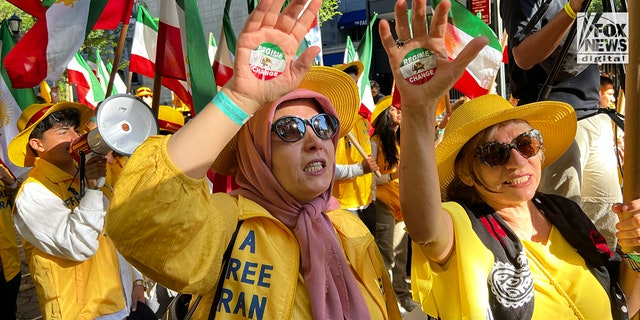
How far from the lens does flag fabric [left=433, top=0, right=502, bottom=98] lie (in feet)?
14.2

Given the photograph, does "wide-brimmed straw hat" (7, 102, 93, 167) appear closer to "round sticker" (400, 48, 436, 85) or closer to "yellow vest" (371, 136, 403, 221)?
"round sticker" (400, 48, 436, 85)

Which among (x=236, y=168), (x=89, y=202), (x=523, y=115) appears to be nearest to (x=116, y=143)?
(x=236, y=168)

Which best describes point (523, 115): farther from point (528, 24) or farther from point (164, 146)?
point (164, 146)

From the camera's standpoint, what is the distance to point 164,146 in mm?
1610

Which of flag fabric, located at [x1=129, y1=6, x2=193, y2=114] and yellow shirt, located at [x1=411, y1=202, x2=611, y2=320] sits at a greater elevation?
flag fabric, located at [x1=129, y1=6, x2=193, y2=114]

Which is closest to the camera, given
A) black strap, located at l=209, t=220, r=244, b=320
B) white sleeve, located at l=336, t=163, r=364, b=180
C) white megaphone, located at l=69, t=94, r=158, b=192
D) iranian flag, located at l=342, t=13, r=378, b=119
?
black strap, located at l=209, t=220, r=244, b=320

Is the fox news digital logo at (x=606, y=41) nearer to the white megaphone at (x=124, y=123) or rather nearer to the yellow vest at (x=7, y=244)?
the white megaphone at (x=124, y=123)

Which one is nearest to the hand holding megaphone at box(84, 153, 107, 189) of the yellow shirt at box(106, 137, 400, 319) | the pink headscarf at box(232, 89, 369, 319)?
the pink headscarf at box(232, 89, 369, 319)

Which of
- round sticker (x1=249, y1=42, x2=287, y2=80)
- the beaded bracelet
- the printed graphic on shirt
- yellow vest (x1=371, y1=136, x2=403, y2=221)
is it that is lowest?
yellow vest (x1=371, y1=136, x2=403, y2=221)

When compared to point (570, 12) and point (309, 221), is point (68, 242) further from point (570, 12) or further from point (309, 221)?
point (570, 12)

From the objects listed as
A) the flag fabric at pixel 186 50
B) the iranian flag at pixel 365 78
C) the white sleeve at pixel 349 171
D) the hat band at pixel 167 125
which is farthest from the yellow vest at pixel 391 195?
the flag fabric at pixel 186 50

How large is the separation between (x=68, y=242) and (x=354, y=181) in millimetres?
3172

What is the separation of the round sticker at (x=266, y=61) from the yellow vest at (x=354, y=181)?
399 cm

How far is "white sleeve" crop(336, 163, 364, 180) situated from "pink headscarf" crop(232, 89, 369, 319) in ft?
11.1
